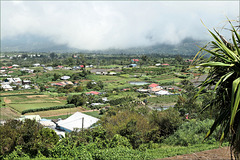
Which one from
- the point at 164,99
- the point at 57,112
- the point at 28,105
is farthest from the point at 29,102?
the point at 164,99

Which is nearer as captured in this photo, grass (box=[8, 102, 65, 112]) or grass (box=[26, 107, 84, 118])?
grass (box=[26, 107, 84, 118])

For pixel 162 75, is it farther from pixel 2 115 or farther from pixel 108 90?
pixel 2 115

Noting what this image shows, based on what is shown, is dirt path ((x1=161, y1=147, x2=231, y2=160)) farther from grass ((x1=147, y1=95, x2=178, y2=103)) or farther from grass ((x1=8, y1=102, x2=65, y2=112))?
Answer: grass ((x1=147, y1=95, x2=178, y2=103))

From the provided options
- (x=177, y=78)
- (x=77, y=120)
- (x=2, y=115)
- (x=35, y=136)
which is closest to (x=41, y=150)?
(x=35, y=136)

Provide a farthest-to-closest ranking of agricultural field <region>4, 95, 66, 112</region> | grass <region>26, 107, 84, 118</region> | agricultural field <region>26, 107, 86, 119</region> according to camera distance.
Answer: agricultural field <region>4, 95, 66, 112</region> < grass <region>26, 107, 84, 118</region> < agricultural field <region>26, 107, 86, 119</region>

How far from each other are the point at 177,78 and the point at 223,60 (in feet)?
182

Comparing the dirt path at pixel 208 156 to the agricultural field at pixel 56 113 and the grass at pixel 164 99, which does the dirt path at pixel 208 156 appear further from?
the grass at pixel 164 99

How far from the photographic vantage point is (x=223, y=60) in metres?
2.85

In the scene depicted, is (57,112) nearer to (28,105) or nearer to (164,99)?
(28,105)

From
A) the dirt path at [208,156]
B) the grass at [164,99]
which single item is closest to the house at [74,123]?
the dirt path at [208,156]

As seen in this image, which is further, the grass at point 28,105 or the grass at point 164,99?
the grass at point 164,99

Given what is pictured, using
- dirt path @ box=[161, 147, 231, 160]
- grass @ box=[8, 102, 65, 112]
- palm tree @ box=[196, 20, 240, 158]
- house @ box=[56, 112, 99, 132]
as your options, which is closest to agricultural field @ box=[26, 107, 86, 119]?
grass @ box=[8, 102, 65, 112]

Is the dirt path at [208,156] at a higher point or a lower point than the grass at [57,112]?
higher

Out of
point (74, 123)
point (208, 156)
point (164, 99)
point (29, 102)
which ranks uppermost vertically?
point (208, 156)
